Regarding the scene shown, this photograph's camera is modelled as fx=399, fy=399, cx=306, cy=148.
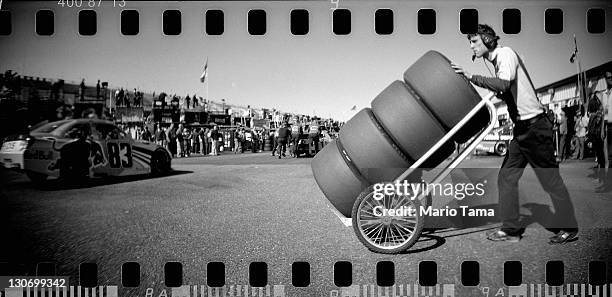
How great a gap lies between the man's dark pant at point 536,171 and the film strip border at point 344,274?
94cm

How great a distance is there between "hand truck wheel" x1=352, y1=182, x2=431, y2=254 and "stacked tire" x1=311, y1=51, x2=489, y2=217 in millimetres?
183

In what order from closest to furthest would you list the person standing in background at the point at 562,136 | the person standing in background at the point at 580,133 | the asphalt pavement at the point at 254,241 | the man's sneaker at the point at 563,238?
1. the asphalt pavement at the point at 254,241
2. the man's sneaker at the point at 563,238
3. the person standing in background at the point at 562,136
4. the person standing in background at the point at 580,133

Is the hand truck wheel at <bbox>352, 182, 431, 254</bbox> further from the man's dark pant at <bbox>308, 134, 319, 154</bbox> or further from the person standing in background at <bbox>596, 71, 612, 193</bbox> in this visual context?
the man's dark pant at <bbox>308, 134, 319, 154</bbox>

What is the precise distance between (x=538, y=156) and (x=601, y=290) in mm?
1336

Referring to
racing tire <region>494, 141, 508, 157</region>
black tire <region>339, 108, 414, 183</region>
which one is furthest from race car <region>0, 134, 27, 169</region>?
racing tire <region>494, 141, 508, 157</region>

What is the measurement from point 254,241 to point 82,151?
6177 millimetres

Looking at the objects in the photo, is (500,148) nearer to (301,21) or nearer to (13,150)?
(301,21)

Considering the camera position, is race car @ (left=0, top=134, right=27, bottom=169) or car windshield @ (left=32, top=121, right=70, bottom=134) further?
car windshield @ (left=32, top=121, right=70, bottom=134)

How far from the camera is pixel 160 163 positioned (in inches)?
450

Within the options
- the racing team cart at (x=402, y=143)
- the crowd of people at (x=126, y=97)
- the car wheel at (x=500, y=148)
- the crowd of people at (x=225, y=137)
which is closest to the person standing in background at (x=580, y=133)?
the car wheel at (x=500, y=148)

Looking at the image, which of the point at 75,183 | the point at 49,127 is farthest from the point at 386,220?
the point at 75,183

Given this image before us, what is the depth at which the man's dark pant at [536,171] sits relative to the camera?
385 cm

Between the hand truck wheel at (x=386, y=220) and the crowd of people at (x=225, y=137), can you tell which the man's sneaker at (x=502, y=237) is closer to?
the hand truck wheel at (x=386, y=220)

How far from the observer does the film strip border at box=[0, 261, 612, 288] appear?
2.95m
